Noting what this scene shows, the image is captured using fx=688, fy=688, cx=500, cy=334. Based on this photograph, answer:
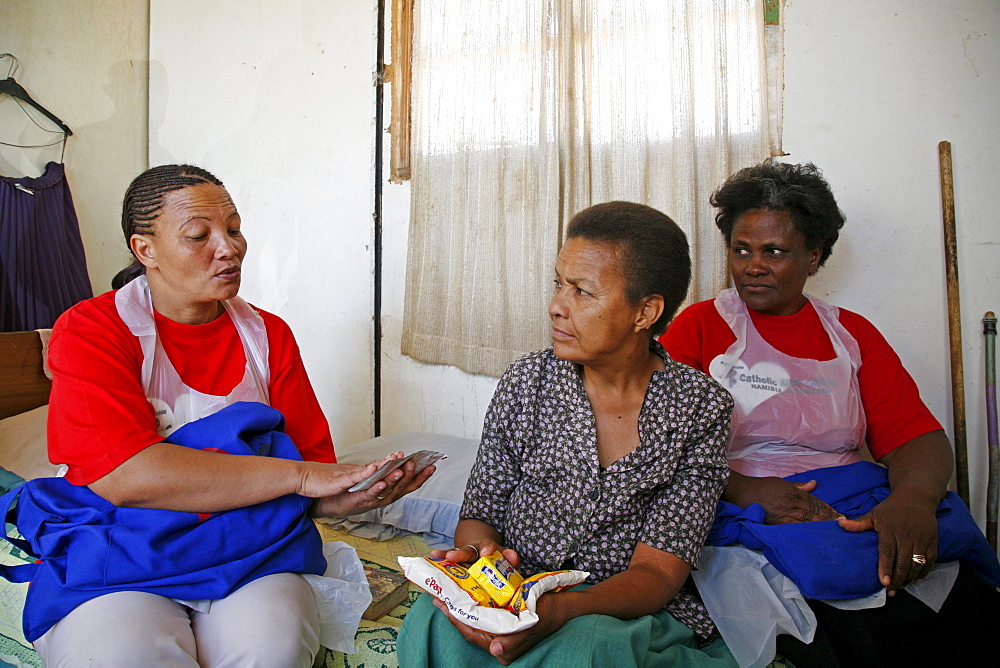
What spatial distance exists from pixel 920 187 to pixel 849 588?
5.47ft

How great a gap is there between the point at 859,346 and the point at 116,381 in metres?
2.11

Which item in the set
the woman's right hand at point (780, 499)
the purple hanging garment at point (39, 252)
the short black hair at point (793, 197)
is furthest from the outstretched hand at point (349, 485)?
the purple hanging garment at point (39, 252)

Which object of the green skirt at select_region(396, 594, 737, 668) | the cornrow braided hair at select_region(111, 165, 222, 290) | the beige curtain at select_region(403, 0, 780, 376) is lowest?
the green skirt at select_region(396, 594, 737, 668)

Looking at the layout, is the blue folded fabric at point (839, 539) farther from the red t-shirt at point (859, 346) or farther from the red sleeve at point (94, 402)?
the red sleeve at point (94, 402)

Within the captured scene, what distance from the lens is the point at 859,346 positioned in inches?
86.7

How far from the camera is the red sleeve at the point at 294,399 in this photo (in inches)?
73.7

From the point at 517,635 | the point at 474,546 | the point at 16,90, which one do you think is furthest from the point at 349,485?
the point at 16,90

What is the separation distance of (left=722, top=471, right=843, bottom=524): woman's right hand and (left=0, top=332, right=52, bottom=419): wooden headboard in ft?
7.19

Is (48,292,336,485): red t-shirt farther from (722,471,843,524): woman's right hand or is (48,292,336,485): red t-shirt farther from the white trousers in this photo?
(722,471,843,524): woman's right hand

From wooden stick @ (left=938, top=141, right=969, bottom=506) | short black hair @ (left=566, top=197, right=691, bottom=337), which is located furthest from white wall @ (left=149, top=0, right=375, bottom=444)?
wooden stick @ (left=938, top=141, right=969, bottom=506)

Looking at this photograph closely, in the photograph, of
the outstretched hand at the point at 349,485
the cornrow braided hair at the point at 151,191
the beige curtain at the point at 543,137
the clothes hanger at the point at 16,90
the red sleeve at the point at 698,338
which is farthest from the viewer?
the clothes hanger at the point at 16,90

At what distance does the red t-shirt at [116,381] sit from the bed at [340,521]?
1.68 ft

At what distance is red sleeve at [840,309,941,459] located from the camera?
2078 mm

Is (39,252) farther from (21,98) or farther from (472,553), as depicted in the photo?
(472,553)
